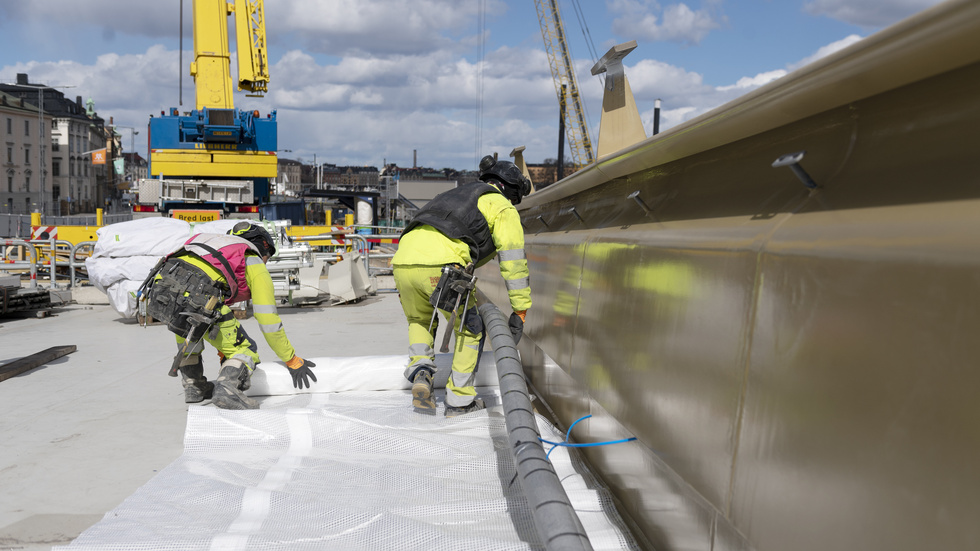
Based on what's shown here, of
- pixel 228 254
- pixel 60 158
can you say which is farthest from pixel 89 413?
pixel 60 158

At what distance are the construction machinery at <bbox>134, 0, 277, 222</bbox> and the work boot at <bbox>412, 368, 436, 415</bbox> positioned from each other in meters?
12.0

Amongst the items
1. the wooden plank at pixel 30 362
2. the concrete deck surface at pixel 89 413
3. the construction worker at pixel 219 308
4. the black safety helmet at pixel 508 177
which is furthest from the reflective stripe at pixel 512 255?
the wooden plank at pixel 30 362

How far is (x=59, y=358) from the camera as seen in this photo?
6.21m

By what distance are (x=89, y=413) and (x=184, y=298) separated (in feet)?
3.16

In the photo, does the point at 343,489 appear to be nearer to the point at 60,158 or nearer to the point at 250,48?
the point at 250,48

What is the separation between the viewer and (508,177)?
173 inches

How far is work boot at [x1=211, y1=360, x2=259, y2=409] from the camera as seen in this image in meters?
4.24

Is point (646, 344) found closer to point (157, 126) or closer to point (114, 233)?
point (114, 233)

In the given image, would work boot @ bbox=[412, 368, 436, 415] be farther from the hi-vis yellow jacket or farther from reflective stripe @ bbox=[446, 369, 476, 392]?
the hi-vis yellow jacket

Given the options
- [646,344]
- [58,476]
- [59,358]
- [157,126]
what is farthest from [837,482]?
[157,126]

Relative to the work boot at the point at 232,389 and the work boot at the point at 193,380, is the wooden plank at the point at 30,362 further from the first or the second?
the work boot at the point at 232,389

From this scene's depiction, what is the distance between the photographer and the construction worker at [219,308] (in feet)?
14.1

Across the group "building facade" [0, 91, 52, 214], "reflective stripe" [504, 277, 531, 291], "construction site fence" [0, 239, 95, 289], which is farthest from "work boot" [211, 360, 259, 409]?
"building facade" [0, 91, 52, 214]

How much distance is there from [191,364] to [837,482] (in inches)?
159
